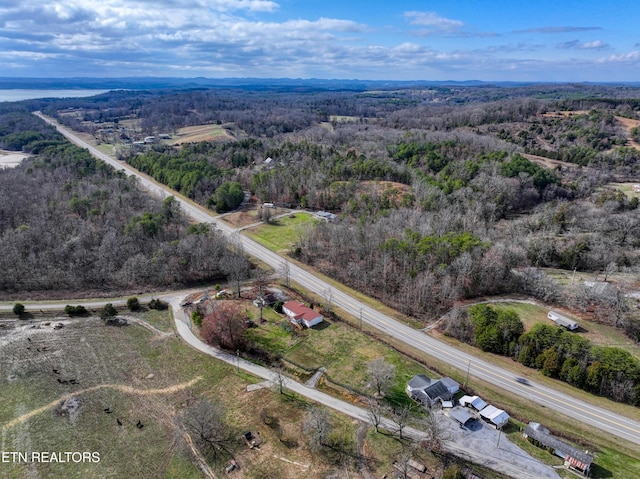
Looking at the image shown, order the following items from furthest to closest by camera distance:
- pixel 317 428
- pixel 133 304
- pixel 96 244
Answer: pixel 96 244 < pixel 133 304 < pixel 317 428

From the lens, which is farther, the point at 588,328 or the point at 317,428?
the point at 588,328

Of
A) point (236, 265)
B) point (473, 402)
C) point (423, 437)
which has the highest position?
point (236, 265)

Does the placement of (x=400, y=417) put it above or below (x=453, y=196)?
below

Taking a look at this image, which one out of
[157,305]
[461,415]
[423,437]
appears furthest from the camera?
[157,305]

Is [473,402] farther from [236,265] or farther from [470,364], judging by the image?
[236,265]

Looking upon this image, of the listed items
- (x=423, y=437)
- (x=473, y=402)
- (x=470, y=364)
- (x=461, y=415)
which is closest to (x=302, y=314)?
(x=470, y=364)

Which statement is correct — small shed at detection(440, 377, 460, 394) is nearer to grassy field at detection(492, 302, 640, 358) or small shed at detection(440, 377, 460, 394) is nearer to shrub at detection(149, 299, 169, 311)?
grassy field at detection(492, 302, 640, 358)

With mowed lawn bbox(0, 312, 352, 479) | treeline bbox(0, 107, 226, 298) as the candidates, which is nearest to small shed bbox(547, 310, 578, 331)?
mowed lawn bbox(0, 312, 352, 479)

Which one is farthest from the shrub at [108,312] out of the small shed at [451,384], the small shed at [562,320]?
the small shed at [562,320]
